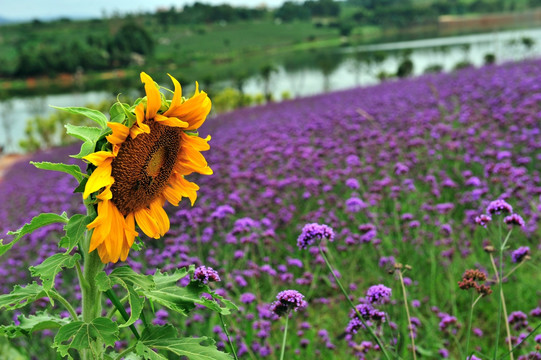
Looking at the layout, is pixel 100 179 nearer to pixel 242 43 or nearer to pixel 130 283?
pixel 130 283

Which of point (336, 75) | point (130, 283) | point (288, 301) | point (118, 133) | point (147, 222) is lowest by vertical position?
point (336, 75)

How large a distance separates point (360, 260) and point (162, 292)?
3.32 m

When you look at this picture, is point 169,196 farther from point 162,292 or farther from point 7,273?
point 7,273

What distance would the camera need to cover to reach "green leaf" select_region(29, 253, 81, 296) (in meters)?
1.26

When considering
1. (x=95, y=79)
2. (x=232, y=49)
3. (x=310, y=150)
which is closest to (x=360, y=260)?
(x=310, y=150)

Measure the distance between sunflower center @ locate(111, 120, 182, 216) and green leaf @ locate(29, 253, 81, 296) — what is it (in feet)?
0.62

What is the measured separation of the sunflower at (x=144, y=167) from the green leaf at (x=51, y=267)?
0.26 feet

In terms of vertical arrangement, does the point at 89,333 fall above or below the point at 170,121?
below

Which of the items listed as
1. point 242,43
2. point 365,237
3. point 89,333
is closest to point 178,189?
point 89,333

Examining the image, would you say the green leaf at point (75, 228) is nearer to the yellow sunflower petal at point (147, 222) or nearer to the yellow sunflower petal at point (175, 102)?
the yellow sunflower petal at point (147, 222)

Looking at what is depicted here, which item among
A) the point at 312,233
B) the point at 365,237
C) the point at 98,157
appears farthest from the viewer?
the point at 365,237

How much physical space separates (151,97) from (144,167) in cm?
22

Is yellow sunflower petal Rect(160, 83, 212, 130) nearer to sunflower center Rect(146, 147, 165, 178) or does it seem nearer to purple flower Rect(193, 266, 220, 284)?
sunflower center Rect(146, 147, 165, 178)

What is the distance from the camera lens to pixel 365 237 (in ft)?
10.1
